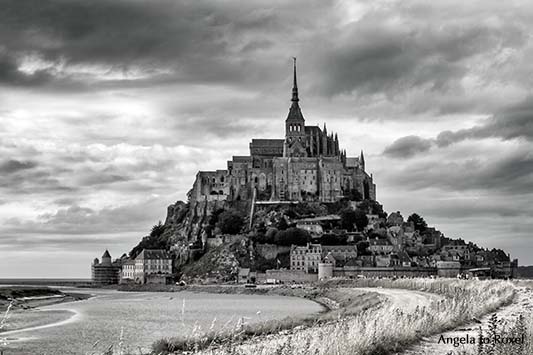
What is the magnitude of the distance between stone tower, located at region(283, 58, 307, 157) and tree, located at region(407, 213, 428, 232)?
2151cm

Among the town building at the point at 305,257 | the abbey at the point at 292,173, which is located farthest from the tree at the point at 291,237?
the abbey at the point at 292,173

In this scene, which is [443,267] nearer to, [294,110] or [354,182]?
[354,182]

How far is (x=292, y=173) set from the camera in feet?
422

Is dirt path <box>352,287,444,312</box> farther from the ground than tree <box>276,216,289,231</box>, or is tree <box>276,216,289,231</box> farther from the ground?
tree <box>276,216,289,231</box>

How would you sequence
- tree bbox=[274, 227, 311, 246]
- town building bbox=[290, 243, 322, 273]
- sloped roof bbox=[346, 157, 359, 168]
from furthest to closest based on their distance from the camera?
sloped roof bbox=[346, 157, 359, 168] → tree bbox=[274, 227, 311, 246] → town building bbox=[290, 243, 322, 273]

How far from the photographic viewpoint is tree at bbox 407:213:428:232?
130 m

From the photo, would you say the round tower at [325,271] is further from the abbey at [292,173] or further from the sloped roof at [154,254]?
the sloped roof at [154,254]

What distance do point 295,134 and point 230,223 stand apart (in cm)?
2471

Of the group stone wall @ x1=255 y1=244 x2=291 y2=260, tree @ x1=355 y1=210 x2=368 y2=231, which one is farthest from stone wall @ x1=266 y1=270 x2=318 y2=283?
tree @ x1=355 y1=210 x2=368 y2=231

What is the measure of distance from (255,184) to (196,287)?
25688 millimetres

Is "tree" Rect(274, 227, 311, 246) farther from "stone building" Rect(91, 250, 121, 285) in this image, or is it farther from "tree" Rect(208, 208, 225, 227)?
"stone building" Rect(91, 250, 121, 285)

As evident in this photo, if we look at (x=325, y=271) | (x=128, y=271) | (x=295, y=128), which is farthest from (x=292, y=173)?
(x=128, y=271)

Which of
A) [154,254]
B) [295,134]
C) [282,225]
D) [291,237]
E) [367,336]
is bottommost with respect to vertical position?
[367,336]

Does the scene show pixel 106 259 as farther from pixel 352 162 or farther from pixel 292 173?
pixel 352 162
